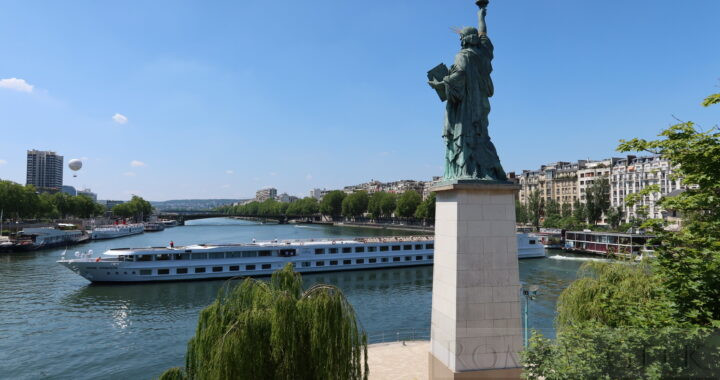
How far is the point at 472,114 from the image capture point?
44.2ft

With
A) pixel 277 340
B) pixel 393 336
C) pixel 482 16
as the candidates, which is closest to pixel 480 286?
pixel 277 340

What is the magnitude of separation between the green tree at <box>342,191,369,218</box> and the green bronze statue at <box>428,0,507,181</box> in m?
150

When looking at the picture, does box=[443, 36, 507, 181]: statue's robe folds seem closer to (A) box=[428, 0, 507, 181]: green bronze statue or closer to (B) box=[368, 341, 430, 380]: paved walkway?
(A) box=[428, 0, 507, 181]: green bronze statue

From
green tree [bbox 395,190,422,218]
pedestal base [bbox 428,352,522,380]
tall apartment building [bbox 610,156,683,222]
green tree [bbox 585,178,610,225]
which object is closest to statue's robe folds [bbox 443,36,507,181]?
pedestal base [bbox 428,352,522,380]

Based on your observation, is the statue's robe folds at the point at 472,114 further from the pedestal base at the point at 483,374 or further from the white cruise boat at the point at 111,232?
the white cruise boat at the point at 111,232

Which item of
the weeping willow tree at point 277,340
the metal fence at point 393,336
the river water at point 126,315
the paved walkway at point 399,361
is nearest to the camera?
the weeping willow tree at point 277,340

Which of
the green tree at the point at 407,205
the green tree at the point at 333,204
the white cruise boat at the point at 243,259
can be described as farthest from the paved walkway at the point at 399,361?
the green tree at the point at 333,204

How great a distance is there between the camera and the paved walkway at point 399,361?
1594 cm

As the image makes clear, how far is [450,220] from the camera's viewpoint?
510 inches

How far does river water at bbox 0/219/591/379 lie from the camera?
23016mm

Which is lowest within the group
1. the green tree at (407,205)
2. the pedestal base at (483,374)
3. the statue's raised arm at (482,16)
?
the pedestal base at (483,374)

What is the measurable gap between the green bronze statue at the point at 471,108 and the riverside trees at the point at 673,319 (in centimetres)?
386

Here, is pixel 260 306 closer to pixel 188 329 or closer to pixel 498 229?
pixel 498 229

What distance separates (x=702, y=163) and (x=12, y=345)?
33.6 metres
